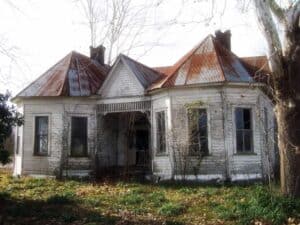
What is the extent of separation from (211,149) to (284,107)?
23.4 feet

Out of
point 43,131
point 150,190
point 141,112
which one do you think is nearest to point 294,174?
point 150,190

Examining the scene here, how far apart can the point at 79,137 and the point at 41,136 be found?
192cm

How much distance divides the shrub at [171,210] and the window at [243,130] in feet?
25.1

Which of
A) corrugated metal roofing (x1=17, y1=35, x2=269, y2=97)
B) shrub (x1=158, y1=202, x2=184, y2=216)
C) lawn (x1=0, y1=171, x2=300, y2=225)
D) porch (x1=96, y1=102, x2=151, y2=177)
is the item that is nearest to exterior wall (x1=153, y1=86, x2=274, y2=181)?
corrugated metal roofing (x1=17, y1=35, x2=269, y2=97)

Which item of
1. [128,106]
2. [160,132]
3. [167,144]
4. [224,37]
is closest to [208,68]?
[160,132]

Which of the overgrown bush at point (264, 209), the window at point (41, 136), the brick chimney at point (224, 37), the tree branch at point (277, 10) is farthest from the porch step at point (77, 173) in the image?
the tree branch at point (277, 10)

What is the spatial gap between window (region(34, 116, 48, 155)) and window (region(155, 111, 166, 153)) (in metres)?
5.63

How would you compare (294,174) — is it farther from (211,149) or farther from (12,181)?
(12,181)

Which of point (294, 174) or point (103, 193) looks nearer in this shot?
point (294, 174)

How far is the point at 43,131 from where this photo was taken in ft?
73.4

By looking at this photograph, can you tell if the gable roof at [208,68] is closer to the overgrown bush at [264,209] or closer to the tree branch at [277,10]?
the tree branch at [277,10]

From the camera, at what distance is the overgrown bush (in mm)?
11094

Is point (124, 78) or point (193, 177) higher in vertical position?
point (124, 78)

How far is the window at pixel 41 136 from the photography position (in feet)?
72.8
